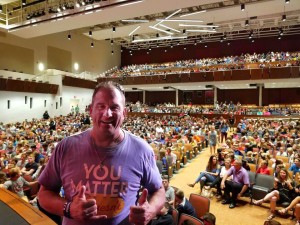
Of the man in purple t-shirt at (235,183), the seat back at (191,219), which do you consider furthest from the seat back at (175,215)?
the man in purple t-shirt at (235,183)

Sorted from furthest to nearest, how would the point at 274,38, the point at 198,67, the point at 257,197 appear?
the point at 274,38
the point at 198,67
the point at 257,197

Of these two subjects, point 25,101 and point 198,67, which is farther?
point 198,67

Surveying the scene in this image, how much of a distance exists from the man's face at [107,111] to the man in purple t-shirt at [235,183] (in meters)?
5.16

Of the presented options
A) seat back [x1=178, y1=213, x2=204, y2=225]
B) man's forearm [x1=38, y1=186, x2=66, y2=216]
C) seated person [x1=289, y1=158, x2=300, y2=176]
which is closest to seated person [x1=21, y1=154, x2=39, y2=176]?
seat back [x1=178, y1=213, x2=204, y2=225]

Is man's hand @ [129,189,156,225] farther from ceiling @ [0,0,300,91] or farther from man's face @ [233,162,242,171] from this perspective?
ceiling @ [0,0,300,91]

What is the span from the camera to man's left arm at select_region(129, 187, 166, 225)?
43.8 inches

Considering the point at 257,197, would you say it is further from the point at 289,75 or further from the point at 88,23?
the point at 289,75

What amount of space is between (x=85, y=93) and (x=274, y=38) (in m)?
19.5

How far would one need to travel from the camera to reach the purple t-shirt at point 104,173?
118cm

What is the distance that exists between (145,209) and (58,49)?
86.3 feet

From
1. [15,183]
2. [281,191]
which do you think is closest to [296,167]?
[281,191]

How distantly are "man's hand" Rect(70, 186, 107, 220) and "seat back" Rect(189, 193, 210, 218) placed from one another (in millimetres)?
3566

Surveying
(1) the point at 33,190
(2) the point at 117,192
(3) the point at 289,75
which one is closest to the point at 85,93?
(3) the point at 289,75

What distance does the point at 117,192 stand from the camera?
1.20 meters
